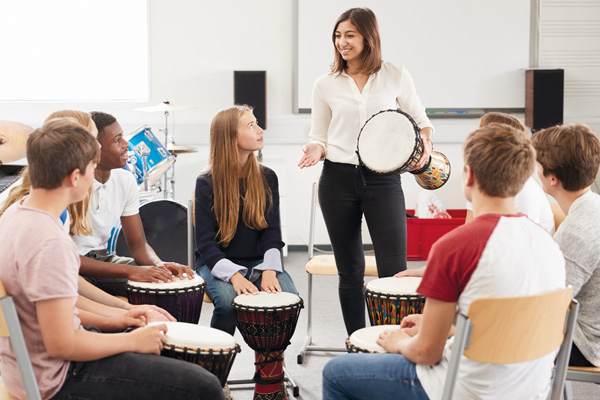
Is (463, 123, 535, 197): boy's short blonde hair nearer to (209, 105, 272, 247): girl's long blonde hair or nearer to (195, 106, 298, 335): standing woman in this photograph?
(195, 106, 298, 335): standing woman

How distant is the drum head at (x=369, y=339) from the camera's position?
175 centimetres

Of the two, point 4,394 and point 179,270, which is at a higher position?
point 179,270

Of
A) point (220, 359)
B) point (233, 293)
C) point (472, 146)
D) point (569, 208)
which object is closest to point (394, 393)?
point (220, 359)

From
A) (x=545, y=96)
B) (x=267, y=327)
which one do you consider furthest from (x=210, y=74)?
(x=267, y=327)

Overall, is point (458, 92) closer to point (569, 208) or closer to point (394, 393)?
point (569, 208)

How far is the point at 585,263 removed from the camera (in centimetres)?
185

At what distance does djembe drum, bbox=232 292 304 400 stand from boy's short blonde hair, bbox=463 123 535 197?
0.99m

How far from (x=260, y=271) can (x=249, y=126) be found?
0.60 metres

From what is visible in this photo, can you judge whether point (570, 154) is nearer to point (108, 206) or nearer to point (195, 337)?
point (195, 337)

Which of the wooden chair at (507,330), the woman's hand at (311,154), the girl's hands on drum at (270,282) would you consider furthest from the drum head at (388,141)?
the wooden chair at (507,330)

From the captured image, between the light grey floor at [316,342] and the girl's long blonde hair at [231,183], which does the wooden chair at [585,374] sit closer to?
the light grey floor at [316,342]

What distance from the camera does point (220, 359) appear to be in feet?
5.95

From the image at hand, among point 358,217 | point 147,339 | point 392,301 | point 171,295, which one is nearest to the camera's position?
point 147,339

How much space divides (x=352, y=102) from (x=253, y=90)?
8.61ft
